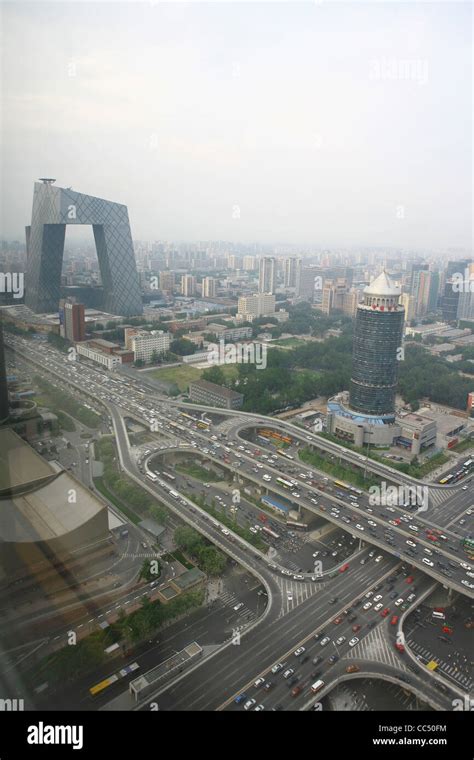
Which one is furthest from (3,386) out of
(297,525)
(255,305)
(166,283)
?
(166,283)

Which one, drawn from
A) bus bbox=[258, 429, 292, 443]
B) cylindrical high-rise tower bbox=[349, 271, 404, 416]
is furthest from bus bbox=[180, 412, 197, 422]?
cylindrical high-rise tower bbox=[349, 271, 404, 416]

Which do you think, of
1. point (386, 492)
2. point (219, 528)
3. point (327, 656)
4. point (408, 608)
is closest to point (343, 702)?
point (327, 656)

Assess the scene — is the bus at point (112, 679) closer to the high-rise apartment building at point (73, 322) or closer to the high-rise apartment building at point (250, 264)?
the high-rise apartment building at point (73, 322)

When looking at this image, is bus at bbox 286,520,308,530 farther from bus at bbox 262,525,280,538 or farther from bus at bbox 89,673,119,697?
bus at bbox 89,673,119,697

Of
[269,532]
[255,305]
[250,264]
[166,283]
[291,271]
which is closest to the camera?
[269,532]

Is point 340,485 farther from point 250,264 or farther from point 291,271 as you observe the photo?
point 250,264
